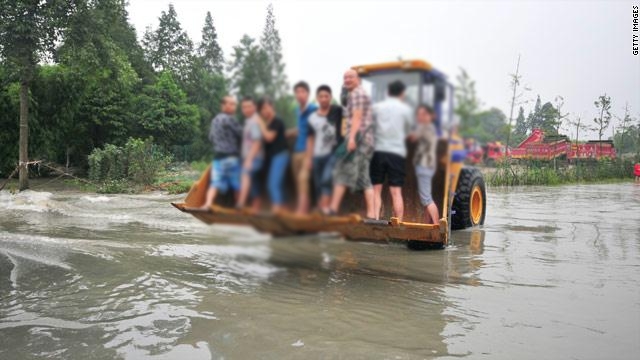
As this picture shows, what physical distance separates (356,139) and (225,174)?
0.38 m

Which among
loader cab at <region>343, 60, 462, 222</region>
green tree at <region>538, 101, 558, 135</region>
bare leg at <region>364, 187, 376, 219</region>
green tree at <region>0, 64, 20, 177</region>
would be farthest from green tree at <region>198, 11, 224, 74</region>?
green tree at <region>0, 64, 20, 177</region>

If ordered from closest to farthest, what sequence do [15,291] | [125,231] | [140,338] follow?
1. [140,338]
2. [15,291]
3. [125,231]

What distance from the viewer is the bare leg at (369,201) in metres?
1.44

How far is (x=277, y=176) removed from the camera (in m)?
1.08

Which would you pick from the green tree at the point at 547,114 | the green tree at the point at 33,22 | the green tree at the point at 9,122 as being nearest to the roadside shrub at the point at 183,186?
the green tree at the point at 33,22

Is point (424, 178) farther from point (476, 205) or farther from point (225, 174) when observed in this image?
point (476, 205)

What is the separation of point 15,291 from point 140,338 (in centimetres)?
260

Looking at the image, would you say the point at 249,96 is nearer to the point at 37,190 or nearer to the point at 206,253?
the point at 206,253

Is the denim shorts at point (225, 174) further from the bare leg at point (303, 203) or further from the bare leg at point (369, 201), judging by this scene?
the bare leg at point (369, 201)

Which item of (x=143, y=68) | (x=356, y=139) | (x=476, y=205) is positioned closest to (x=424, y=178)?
(x=356, y=139)

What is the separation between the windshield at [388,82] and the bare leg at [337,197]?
0.96ft

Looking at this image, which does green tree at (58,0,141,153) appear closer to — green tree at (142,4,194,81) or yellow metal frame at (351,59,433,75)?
green tree at (142,4,194,81)

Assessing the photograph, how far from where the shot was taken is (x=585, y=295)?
217 inches

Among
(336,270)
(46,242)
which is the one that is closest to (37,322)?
(336,270)
